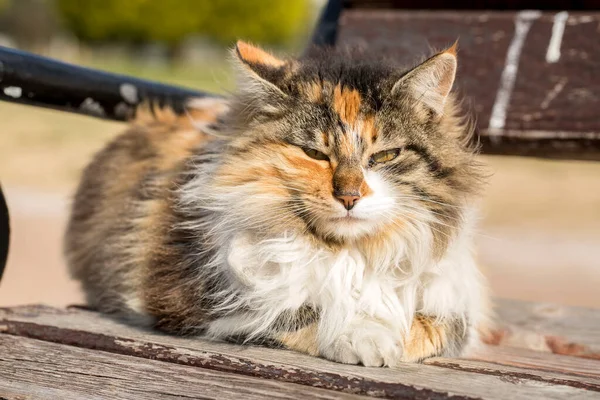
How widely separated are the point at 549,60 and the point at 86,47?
34.9 meters

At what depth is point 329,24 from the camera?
327 cm

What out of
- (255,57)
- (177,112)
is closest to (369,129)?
(255,57)

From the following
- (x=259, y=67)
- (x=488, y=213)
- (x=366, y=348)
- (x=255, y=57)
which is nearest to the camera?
(x=366, y=348)

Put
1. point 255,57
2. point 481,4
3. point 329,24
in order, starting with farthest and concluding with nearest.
Result: point 329,24 → point 481,4 → point 255,57

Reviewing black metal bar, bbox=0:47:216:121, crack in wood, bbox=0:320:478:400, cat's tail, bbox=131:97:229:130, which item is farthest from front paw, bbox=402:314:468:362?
black metal bar, bbox=0:47:216:121

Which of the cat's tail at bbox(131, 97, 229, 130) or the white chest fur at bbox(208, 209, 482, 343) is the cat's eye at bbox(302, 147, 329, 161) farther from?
the cat's tail at bbox(131, 97, 229, 130)

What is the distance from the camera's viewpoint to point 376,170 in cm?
185

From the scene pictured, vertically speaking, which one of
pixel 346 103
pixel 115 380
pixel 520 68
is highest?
pixel 520 68

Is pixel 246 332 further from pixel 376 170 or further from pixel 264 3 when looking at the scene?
pixel 264 3

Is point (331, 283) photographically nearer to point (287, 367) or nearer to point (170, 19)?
point (287, 367)

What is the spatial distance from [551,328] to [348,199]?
108 centimetres

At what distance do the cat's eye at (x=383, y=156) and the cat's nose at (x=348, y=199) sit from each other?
131mm

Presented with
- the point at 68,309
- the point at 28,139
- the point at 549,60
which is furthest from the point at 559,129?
the point at 28,139

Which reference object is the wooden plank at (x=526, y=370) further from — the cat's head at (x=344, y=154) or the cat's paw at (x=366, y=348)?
the cat's head at (x=344, y=154)
